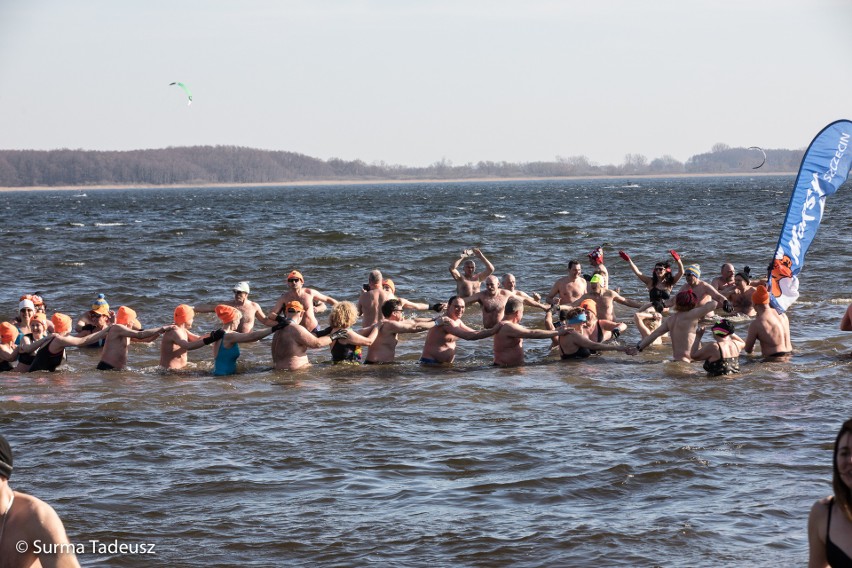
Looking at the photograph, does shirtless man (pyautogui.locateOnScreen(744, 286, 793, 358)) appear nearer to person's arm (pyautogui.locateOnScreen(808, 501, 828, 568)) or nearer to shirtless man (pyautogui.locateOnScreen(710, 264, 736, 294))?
shirtless man (pyautogui.locateOnScreen(710, 264, 736, 294))

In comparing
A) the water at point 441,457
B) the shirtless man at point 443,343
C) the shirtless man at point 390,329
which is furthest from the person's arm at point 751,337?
the shirtless man at point 390,329

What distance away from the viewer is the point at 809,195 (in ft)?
38.4

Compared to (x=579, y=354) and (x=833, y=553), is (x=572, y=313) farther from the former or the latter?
(x=833, y=553)

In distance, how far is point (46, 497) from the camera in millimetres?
7426

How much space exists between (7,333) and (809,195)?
9524 millimetres

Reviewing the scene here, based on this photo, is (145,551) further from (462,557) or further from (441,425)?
(441,425)

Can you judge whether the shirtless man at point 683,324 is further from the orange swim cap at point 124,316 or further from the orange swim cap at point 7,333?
the orange swim cap at point 7,333

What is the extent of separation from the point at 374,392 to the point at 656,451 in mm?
3738

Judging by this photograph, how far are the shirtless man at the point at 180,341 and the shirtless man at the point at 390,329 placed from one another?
6.73 ft

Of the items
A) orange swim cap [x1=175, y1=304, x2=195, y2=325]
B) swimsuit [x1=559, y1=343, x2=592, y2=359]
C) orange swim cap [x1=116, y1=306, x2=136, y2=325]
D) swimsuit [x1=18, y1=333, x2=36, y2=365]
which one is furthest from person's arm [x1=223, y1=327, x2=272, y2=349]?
swimsuit [x1=559, y1=343, x2=592, y2=359]

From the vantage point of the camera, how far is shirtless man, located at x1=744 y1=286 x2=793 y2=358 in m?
11.8

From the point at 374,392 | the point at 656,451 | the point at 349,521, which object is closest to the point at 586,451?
the point at 656,451

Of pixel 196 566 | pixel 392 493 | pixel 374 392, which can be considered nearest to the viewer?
pixel 196 566

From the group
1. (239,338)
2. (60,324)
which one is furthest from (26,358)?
(239,338)
